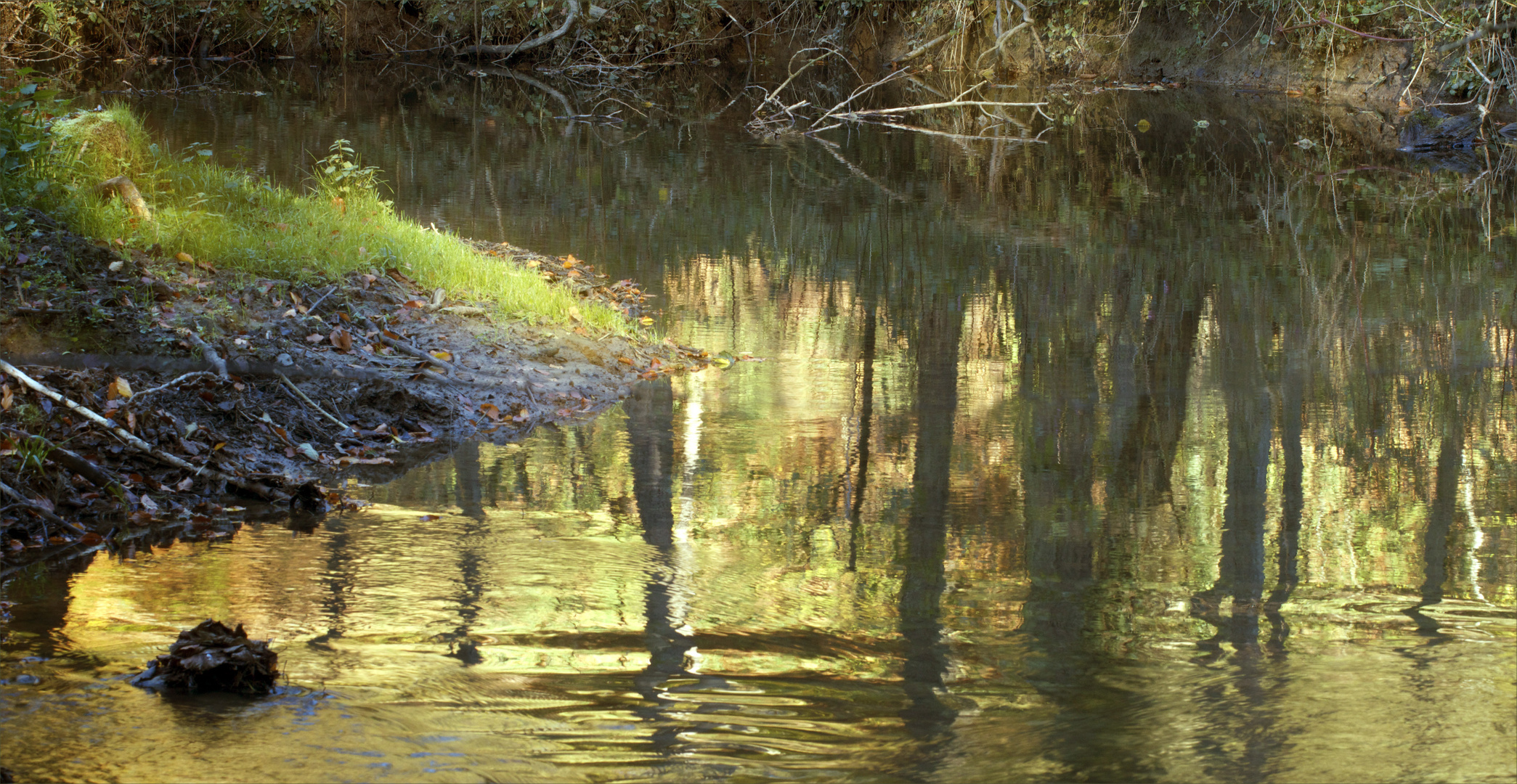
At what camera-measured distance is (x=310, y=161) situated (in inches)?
640

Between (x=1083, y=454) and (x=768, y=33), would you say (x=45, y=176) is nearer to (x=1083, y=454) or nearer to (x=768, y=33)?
(x=1083, y=454)

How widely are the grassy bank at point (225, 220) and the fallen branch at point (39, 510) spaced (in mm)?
2940

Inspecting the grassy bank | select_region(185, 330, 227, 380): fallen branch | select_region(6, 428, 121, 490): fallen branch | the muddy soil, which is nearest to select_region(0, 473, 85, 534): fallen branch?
the muddy soil

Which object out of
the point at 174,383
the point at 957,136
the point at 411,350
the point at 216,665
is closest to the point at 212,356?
the point at 174,383

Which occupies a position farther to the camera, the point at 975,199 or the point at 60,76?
the point at 60,76

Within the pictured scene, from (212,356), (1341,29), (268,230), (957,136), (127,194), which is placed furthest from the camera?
(1341,29)

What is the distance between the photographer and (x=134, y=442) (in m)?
5.86

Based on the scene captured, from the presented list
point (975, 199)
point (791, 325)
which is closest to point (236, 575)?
point (791, 325)

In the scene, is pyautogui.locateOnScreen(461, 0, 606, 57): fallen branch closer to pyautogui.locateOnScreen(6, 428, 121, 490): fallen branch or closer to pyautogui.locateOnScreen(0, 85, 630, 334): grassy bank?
pyautogui.locateOnScreen(0, 85, 630, 334): grassy bank

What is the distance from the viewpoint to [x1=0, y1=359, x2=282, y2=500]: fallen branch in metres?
5.74

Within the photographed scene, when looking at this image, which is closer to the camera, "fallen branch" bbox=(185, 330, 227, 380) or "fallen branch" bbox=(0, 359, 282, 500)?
"fallen branch" bbox=(0, 359, 282, 500)

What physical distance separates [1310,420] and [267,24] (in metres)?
28.7

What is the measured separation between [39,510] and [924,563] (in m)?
3.51

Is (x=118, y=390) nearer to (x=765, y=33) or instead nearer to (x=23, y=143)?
(x=23, y=143)
